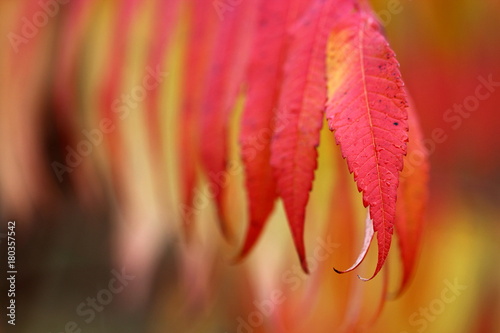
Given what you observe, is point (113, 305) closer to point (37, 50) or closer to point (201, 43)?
point (37, 50)

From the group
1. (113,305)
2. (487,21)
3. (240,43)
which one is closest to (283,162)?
(240,43)

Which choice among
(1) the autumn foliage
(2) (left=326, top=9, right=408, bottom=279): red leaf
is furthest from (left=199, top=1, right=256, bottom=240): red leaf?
(2) (left=326, top=9, right=408, bottom=279): red leaf

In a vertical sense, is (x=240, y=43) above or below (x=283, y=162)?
above

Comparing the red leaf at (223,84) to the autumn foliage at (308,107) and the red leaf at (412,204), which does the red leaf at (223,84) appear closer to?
the autumn foliage at (308,107)

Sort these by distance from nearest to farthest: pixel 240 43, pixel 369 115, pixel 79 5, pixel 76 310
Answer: pixel 369 115, pixel 240 43, pixel 79 5, pixel 76 310

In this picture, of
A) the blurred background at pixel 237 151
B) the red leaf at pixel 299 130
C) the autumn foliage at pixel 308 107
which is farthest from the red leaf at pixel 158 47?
the red leaf at pixel 299 130

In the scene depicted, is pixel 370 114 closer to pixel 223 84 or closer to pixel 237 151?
pixel 223 84

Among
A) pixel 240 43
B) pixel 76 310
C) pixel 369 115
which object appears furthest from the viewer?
pixel 76 310
